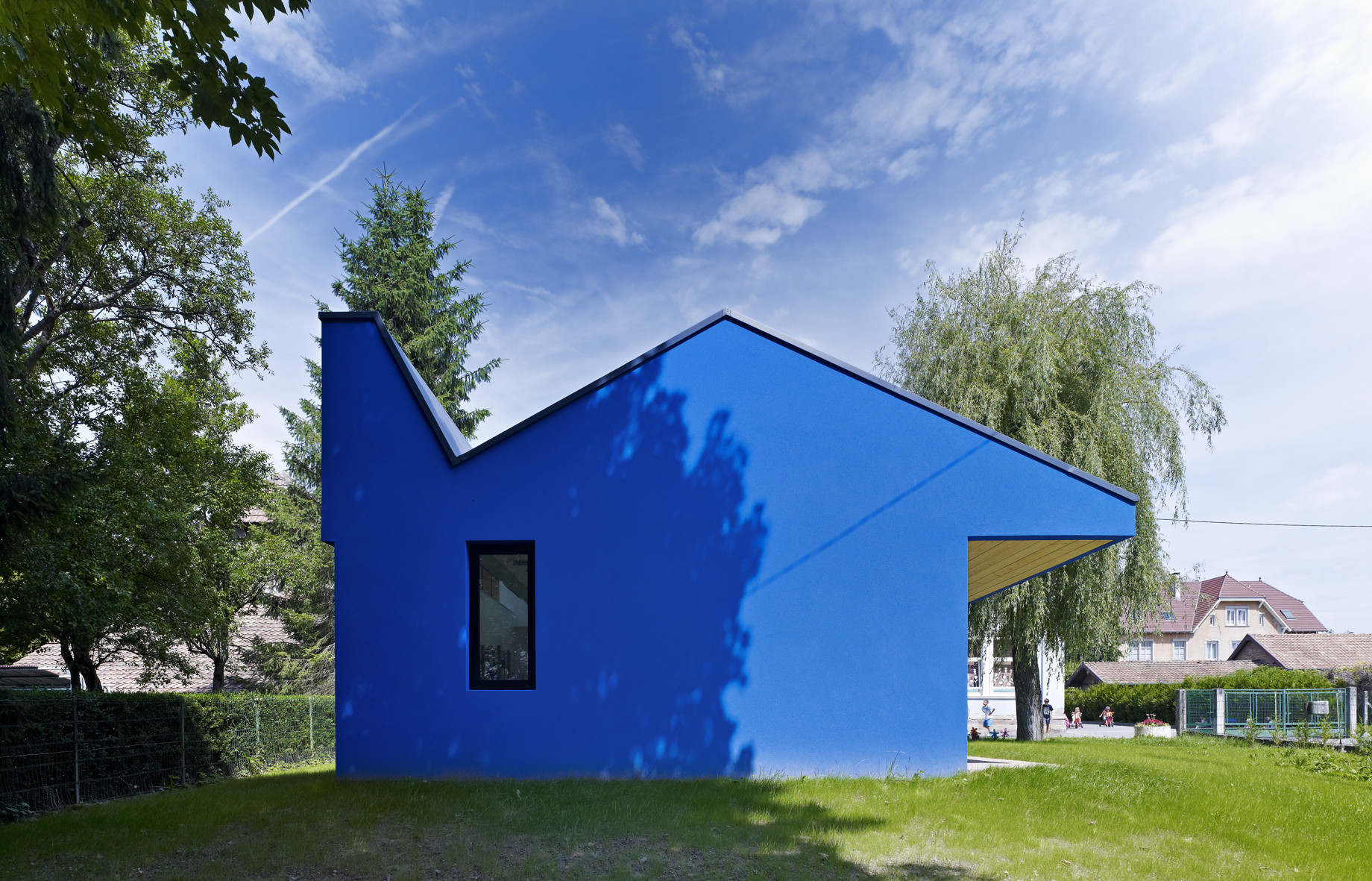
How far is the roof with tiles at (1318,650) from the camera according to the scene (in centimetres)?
3300

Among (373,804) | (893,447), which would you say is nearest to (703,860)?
(373,804)

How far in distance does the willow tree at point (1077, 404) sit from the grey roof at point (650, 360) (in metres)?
6.51

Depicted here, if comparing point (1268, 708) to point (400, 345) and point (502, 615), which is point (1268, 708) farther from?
point (400, 345)

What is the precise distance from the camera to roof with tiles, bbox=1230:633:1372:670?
33000 millimetres

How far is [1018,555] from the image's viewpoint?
9688 mm

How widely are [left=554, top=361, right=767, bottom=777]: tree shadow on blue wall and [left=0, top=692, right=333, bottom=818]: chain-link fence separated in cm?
692

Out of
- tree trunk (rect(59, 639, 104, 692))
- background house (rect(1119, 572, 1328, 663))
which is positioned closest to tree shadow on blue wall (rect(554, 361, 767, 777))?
tree trunk (rect(59, 639, 104, 692))

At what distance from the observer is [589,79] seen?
13.3m

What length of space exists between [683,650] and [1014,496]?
4.15 m

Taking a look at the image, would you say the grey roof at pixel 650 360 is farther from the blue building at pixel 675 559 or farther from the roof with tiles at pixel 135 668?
the roof with tiles at pixel 135 668

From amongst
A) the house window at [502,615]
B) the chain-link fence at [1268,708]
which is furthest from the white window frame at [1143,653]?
the house window at [502,615]

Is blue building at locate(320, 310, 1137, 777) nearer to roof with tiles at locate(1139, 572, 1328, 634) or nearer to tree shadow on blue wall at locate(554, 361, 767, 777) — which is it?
tree shadow on blue wall at locate(554, 361, 767, 777)

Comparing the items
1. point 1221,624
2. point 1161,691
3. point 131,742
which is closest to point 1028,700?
point 131,742

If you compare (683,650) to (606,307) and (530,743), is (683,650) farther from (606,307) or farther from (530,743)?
(606,307)
